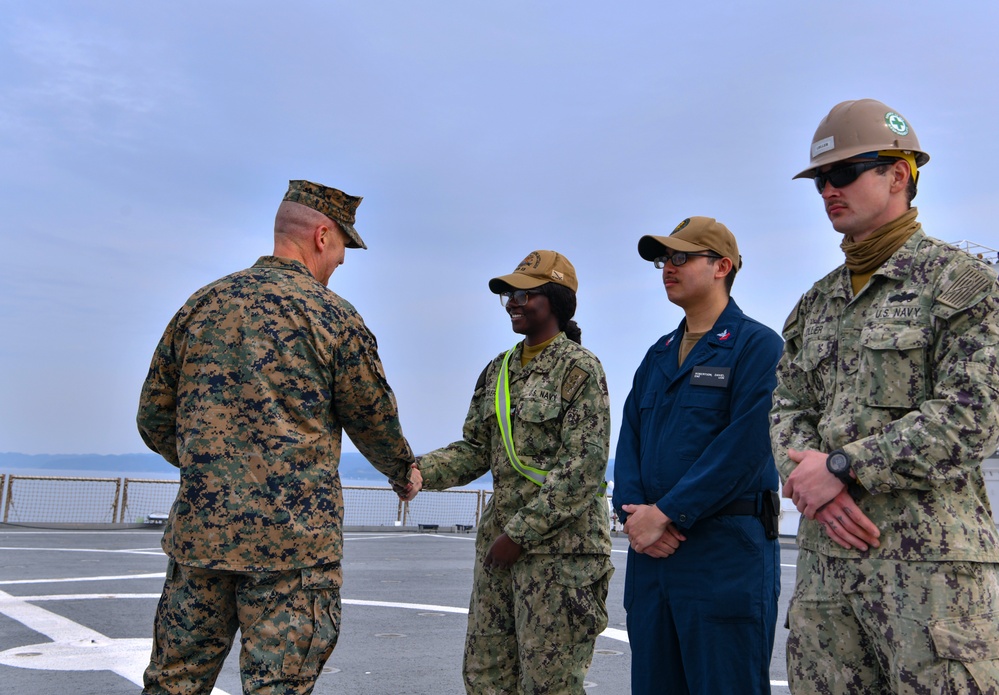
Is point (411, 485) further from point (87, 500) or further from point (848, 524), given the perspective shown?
point (87, 500)

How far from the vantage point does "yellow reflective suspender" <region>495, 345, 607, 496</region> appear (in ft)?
13.6

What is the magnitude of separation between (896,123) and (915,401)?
0.89m

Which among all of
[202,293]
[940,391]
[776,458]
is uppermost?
[202,293]

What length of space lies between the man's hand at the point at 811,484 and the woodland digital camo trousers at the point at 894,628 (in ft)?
0.60

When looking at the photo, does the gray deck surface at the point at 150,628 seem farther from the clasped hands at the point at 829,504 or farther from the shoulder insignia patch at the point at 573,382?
the clasped hands at the point at 829,504

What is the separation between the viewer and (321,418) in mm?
3475

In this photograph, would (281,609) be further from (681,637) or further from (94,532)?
(94,532)

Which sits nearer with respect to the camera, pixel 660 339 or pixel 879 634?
pixel 879 634

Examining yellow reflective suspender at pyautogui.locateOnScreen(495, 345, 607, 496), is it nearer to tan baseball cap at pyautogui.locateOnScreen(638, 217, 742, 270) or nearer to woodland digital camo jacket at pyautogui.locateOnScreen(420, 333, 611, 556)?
woodland digital camo jacket at pyautogui.locateOnScreen(420, 333, 611, 556)

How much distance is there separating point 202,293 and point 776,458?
2.20 meters

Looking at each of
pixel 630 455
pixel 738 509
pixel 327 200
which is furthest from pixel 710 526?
pixel 327 200

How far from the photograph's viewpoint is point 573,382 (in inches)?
164

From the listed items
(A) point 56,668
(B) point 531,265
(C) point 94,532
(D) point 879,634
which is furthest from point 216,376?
(C) point 94,532

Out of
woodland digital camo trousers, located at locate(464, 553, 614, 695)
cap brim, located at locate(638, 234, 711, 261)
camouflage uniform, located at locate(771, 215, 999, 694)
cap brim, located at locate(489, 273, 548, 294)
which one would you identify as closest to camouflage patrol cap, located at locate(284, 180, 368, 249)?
cap brim, located at locate(489, 273, 548, 294)
